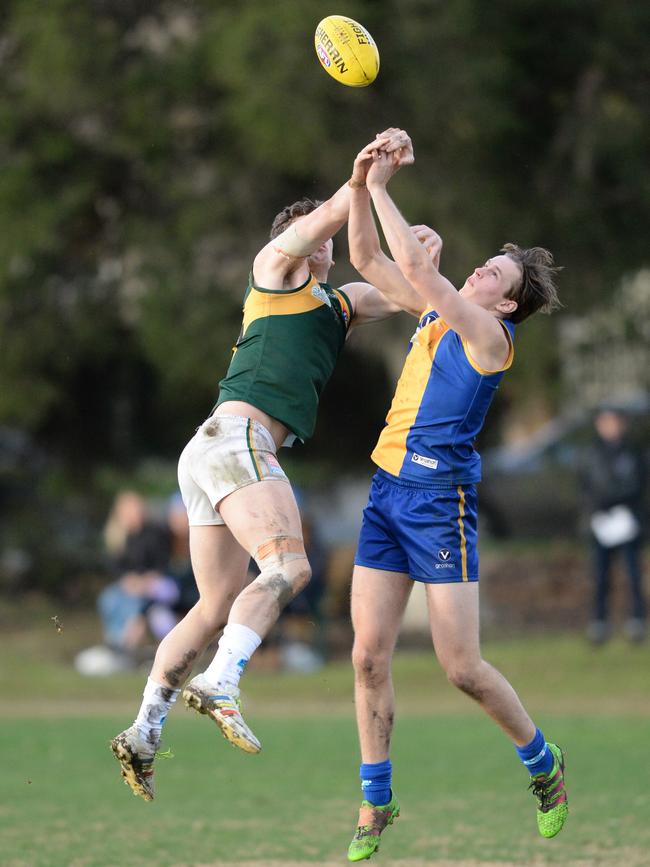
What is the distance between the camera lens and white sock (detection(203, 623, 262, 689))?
6.06 metres

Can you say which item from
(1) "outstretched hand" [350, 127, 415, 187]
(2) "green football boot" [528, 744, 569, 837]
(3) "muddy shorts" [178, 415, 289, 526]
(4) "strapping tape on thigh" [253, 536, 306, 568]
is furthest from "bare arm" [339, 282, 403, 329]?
(2) "green football boot" [528, 744, 569, 837]

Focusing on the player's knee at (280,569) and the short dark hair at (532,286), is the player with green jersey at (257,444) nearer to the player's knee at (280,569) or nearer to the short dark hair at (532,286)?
the player's knee at (280,569)

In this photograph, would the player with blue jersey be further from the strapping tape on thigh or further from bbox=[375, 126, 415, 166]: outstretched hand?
the strapping tape on thigh

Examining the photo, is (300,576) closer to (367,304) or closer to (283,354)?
(283,354)

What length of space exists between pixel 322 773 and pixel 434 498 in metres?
5.09

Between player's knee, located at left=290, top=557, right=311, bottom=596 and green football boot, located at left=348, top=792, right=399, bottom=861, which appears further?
green football boot, located at left=348, top=792, right=399, bottom=861

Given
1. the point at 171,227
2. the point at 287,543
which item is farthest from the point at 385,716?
the point at 171,227

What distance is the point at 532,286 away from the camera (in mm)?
6945

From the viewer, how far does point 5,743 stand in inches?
508

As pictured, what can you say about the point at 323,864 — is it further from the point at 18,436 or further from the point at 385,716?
the point at 18,436

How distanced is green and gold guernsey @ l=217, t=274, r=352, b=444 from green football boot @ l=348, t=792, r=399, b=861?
175cm

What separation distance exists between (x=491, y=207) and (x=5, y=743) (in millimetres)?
8180

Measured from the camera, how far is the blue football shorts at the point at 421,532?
6723mm

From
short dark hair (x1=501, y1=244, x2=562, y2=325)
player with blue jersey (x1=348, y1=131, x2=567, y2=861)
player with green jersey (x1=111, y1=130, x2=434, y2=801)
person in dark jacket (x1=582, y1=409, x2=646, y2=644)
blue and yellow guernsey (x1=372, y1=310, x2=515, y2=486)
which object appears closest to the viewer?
player with green jersey (x1=111, y1=130, x2=434, y2=801)
